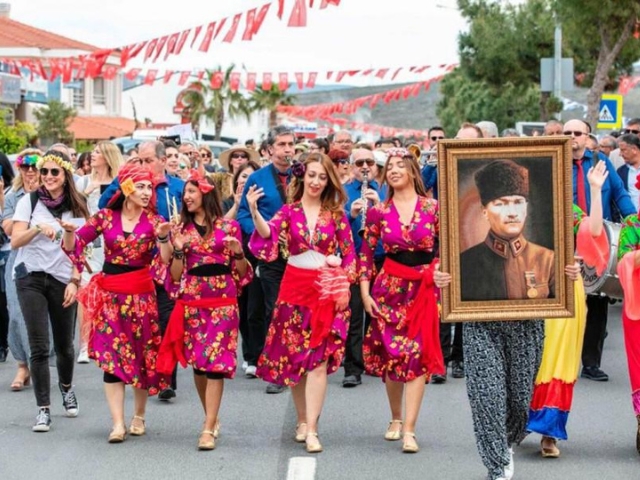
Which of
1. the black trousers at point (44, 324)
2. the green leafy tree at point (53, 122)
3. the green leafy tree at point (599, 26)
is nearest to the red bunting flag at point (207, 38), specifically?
the green leafy tree at point (599, 26)

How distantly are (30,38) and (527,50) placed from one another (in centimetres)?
2983

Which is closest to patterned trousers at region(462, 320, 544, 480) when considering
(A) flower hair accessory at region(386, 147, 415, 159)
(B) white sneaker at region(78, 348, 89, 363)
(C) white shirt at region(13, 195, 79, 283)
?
(A) flower hair accessory at region(386, 147, 415, 159)

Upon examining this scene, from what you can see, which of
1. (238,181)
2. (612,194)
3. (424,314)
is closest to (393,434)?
(424,314)

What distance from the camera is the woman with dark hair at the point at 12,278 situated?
1064cm

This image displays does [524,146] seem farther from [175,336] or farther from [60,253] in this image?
[60,253]

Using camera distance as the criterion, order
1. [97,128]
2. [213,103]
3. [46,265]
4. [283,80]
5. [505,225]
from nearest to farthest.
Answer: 1. [505,225]
2. [46,265]
3. [283,80]
4. [97,128]
5. [213,103]

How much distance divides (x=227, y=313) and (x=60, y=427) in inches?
63.3

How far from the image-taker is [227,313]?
8.46 meters

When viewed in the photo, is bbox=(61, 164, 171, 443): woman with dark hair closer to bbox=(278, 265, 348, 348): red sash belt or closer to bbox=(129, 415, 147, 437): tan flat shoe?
bbox=(129, 415, 147, 437): tan flat shoe

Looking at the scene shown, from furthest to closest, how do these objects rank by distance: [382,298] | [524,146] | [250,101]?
1. [250,101]
2. [382,298]
3. [524,146]

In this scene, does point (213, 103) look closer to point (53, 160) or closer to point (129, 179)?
point (53, 160)

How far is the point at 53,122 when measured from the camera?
164 feet

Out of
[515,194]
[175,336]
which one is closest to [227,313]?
[175,336]

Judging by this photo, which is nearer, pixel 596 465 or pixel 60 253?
pixel 596 465
